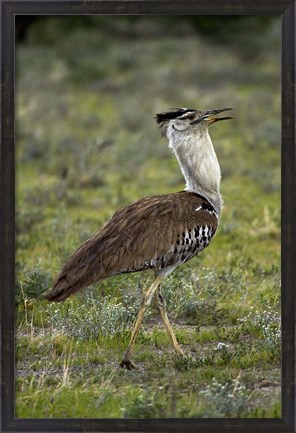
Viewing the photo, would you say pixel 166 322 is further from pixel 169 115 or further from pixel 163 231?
pixel 169 115

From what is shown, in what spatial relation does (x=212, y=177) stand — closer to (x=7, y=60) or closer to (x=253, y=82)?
(x=7, y=60)

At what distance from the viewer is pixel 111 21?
938 inches

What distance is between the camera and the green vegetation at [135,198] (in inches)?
213

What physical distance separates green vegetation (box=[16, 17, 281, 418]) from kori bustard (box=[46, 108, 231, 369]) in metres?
0.43

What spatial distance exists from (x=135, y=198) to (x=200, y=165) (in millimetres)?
5094

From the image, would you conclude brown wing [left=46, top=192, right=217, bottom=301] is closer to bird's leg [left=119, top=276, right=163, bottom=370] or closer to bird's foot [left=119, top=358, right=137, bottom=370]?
bird's leg [left=119, top=276, right=163, bottom=370]

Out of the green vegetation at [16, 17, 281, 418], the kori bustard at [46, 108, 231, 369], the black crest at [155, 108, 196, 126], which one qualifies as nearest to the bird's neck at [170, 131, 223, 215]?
the kori bustard at [46, 108, 231, 369]

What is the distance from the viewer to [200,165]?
5.89 m

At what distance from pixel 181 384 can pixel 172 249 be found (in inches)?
34.0

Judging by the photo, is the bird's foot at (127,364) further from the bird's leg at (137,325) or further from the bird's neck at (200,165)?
the bird's neck at (200,165)

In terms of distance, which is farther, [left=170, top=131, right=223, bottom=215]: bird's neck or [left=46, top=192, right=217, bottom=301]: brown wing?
[left=170, top=131, right=223, bottom=215]: bird's neck

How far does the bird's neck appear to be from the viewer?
5898 mm

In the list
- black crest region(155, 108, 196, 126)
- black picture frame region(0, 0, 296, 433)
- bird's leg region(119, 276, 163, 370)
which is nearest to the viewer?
black picture frame region(0, 0, 296, 433)

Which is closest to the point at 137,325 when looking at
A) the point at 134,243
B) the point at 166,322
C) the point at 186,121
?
the point at 166,322
